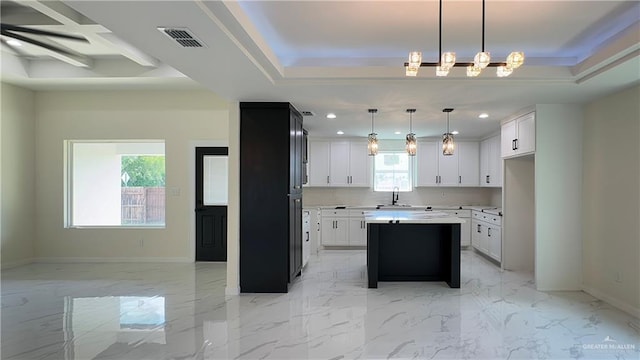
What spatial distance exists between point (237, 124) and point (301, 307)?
229 cm

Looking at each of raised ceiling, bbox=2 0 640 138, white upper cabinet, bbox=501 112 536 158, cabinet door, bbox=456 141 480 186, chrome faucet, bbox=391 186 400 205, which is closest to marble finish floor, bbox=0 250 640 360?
white upper cabinet, bbox=501 112 536 158

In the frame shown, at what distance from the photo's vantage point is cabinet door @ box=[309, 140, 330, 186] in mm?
7660

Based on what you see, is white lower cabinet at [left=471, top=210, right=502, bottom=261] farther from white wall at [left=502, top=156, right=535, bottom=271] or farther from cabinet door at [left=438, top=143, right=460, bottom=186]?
cabinet door at [left=438, top=143, right=460, bottom=186]

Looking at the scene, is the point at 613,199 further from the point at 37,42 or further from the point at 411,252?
the point at 37,42

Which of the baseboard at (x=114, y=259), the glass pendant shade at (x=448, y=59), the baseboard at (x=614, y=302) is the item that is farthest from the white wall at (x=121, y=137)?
the baseboard at (x=614, y=302)

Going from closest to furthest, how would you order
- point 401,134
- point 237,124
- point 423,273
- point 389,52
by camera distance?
point 389,52, point 237,124, point 423,273, point 401,134

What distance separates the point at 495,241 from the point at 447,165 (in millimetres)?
2120

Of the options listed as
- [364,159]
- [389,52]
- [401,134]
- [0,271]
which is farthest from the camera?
[364,159]

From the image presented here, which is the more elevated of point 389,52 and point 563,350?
point 389,52

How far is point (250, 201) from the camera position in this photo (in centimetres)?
438

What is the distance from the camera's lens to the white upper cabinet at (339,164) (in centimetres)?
764

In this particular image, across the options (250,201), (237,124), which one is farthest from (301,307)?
(237,124)

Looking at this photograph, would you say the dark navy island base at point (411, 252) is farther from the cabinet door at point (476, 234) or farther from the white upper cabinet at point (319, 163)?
the white upper cabinet at point (319, 163)

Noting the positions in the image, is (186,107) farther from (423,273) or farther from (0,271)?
(423,273)
